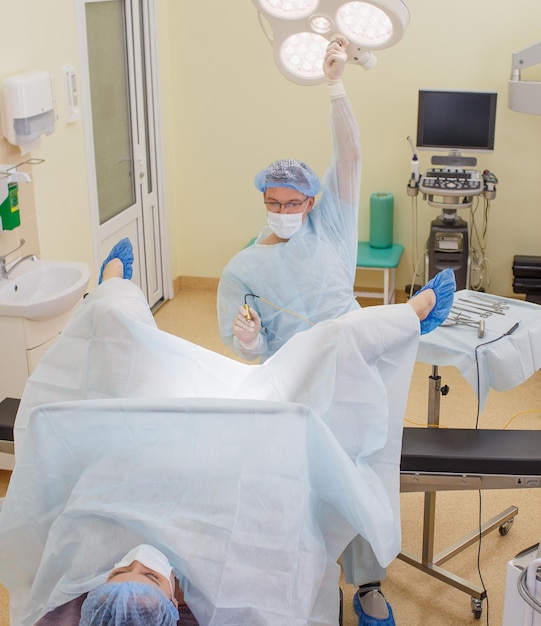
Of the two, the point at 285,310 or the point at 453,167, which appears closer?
the point at 285,310

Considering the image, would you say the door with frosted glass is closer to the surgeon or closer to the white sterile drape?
the surgeon

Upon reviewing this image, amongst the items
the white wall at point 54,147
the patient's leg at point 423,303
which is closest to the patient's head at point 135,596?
the patient's leg at point 423,303

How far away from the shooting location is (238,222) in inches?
203

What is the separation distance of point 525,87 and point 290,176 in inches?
82.3

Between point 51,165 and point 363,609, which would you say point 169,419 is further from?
point 51,165

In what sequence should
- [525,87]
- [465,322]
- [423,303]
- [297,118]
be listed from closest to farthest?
1. [423,303]
2. [465,322]
3. [525,87]
4. [297,118]

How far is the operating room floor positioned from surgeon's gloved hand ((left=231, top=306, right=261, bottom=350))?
931mm

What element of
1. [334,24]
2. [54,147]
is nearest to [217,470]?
[334,24]

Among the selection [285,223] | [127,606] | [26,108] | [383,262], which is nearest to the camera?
[127,606]

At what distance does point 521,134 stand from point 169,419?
3495mm

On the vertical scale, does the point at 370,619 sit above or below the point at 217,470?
below

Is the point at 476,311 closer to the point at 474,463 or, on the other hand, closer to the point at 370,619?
the point at 474,463

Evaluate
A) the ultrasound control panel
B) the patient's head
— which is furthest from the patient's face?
the ultrasound control panel

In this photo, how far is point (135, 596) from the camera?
4.77 ft
